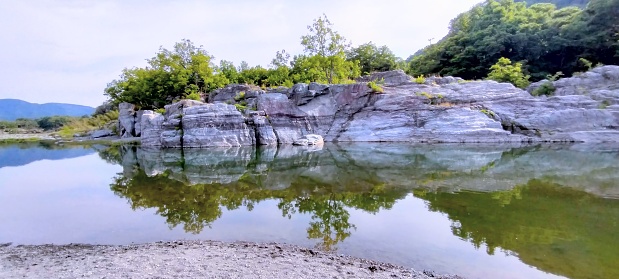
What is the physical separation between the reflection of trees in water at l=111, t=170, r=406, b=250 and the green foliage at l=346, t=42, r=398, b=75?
40.3m

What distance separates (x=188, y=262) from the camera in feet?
16.0

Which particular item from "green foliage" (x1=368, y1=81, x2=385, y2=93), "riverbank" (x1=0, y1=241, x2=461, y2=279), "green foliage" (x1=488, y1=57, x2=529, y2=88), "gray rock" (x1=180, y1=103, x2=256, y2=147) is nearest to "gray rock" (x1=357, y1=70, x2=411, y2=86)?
"green foliage" (x1=368, y1=81, x2=385, y2=93)

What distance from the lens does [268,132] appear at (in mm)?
27609

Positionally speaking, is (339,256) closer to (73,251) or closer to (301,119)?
(73,251)

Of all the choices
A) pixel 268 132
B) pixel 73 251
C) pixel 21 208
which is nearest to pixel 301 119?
pixel 268 132

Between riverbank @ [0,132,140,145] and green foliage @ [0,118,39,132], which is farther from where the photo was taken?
green foliage @ [0,118,39,132]

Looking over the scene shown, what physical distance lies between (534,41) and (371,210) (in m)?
39.4

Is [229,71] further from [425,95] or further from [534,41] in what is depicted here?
[534,41]

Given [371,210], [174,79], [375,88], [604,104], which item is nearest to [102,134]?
[174,79]

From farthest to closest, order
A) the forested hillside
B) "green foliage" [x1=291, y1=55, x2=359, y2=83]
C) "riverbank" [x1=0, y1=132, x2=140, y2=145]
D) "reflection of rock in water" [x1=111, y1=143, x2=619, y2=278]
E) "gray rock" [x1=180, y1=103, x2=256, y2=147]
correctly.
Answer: "green foliage" [x1=291, y1=55, x2=359, y2=83], the forested hillside, "riverbank" [x1=0, y1=132, x2=140, y2=145], "gray rock" [x1=180, y1=103, x2=256, y2=147], "reflection of rock in water" [x1=111, y1=143, x2=619, y2=278]

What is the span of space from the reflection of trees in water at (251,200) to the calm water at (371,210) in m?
0.04

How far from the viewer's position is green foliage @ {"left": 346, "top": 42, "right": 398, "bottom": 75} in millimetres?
49500

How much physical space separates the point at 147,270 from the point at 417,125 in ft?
81.3

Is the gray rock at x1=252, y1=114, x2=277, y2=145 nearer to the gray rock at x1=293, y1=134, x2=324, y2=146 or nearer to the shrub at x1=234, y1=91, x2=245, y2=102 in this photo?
the gray rock at x1=293, y1=134, x2=324, y2=146
